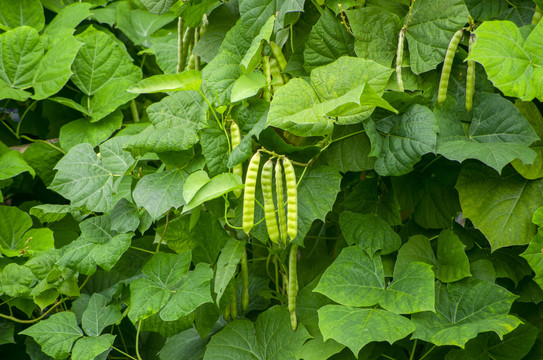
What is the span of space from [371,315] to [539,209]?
1.48ft

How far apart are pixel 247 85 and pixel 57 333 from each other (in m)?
0.88

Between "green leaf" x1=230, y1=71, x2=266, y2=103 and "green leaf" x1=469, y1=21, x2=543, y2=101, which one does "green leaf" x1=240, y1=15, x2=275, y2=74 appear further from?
"green leaf" x1=469, y1=21, x2=543, y2=101

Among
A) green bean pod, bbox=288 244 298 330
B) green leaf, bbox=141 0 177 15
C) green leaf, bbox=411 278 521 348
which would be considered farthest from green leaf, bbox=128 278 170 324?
green leaf, bbox=141 0 177 15

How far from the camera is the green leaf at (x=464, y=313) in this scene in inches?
46.3

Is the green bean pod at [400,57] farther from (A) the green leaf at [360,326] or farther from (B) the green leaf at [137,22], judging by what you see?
(B) the green leaf at [137,22]

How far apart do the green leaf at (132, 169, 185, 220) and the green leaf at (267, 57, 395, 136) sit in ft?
1.22

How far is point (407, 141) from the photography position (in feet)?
4.08

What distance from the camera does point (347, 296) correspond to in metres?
1.29

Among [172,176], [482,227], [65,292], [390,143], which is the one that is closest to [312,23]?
[390,143]

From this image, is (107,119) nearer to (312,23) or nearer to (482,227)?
(312,23)

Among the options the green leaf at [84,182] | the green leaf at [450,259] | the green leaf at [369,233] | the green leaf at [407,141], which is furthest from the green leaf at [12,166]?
the green leaf at [450,259]

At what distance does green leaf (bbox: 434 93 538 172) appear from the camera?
3.84 ft

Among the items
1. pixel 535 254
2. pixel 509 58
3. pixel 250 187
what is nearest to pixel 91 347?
pixel 250 187

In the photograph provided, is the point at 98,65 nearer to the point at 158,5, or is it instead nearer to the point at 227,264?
the point at 158,5
